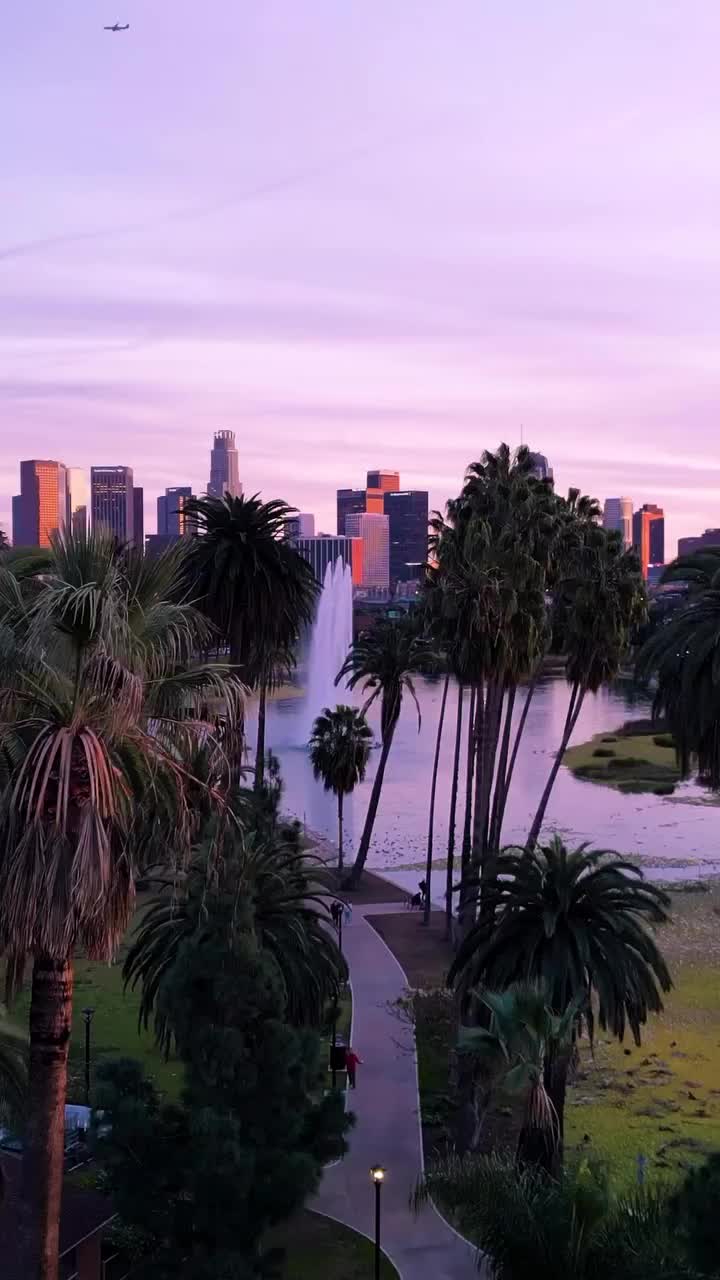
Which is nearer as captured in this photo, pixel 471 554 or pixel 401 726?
pixel 471 554

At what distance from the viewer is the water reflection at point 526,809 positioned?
5647 centimetres

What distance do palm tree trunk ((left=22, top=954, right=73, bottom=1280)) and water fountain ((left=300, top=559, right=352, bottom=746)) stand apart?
3683 inches

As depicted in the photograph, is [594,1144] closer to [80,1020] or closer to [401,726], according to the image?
[80,1020]

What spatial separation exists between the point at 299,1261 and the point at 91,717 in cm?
1150

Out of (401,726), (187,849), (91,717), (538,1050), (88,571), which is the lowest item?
(401,726)

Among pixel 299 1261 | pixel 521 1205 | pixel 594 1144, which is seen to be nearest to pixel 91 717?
pixel 521 1205

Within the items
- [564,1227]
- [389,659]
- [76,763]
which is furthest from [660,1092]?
[389,659]

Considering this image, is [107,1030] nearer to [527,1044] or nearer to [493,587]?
[493,587]

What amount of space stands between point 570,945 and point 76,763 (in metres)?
12.7

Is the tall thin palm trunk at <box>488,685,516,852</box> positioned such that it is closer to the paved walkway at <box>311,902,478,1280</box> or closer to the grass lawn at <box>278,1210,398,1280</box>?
the paved walkway at <box>311,902,478,1280</box>

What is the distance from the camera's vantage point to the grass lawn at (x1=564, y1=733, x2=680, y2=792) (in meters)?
79.2

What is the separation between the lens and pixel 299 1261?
17.5 metres

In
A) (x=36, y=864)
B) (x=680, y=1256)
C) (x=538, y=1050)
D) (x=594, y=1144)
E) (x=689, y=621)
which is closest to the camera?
(x=36, y=864)

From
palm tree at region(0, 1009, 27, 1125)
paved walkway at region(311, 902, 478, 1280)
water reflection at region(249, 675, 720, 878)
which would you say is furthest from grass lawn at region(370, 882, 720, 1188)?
water reflection at region(249, 675, 720, 878)
